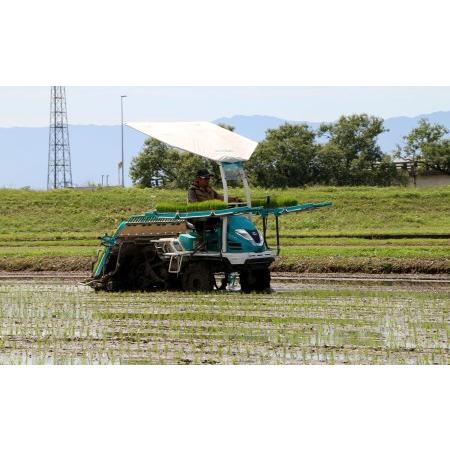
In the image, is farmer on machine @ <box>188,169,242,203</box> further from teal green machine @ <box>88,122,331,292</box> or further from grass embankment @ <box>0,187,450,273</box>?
grass embankment @ <box>0,187,450,273</box>

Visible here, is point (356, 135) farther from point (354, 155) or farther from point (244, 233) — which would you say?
point (244, 233)

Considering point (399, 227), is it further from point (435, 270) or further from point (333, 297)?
point (333, 297)

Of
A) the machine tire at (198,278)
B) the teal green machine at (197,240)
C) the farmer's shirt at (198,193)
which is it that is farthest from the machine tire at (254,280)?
the farmer's shirt at (198,193)

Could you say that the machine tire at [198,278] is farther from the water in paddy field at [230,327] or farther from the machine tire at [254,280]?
the machine tire at [254,280]

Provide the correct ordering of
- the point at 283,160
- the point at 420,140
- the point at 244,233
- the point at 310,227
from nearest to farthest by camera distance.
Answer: the point at 244,233
the point at 310,227
the point at 283,160
the point at 420,140

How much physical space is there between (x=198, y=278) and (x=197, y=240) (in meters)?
0.63

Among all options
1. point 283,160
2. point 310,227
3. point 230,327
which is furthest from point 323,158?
point 230,327

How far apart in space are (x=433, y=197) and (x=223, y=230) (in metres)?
28.7

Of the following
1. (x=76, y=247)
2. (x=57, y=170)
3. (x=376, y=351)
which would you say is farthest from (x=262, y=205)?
(x=57, y=170)

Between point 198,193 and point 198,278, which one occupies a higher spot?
point 198,193

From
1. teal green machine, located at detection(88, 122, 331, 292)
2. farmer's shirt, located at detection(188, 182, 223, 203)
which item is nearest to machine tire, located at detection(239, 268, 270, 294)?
teal green machine, located at detection(88, 122, 331, 292)

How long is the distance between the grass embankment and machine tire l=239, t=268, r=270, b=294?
17.3 ft

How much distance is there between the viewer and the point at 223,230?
16797 millimetres

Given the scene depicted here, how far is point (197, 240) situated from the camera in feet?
56.1
